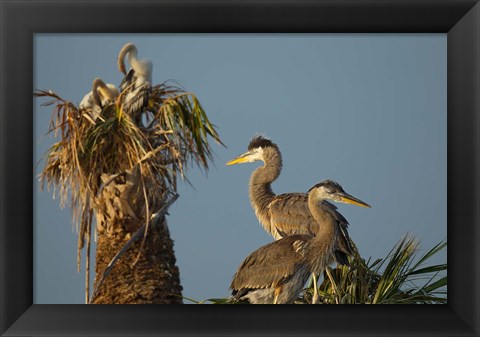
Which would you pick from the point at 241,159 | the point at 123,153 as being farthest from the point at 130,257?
Answer: the point at 241,159

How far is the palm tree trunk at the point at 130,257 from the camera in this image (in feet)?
26.0

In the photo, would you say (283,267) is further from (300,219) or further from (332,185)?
(300,219)

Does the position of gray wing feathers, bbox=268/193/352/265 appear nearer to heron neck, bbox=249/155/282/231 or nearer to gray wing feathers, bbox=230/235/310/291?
heron neck, bbox=249/155/282/231

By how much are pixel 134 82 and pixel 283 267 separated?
2123mm

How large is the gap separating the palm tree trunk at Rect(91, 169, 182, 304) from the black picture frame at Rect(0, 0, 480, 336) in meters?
1.33

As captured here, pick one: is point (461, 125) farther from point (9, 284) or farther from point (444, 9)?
point (9, 284)

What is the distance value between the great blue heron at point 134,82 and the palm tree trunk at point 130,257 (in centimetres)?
62

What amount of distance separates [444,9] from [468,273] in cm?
184

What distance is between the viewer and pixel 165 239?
8.17 meters

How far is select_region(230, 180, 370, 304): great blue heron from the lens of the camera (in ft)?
26.6

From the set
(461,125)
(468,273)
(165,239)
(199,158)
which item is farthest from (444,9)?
(165,239)

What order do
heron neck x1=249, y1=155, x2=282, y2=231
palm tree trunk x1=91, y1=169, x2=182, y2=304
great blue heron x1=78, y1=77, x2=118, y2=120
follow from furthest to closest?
heron neck x1=249, y1=155, x2=282, y2=231, great blue heron x1=78, y1=77, x2=118, y2=120, palm tree trunk x1=91, y1=169, x2=182, y2=304

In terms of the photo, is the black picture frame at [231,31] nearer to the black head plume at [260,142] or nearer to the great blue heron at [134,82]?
the great blue heron at [134,82]

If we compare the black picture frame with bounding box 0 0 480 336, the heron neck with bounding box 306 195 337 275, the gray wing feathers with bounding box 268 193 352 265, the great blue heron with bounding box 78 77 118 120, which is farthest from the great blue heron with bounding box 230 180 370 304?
the great blue heron with bounding box 78 77 118 120
